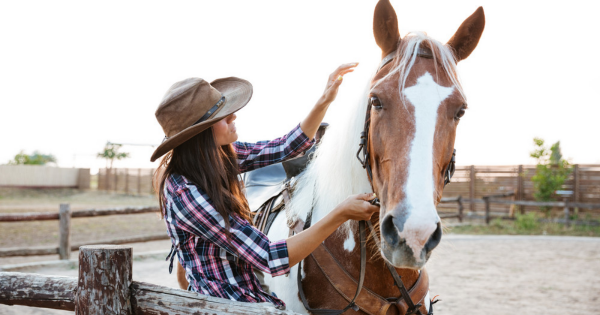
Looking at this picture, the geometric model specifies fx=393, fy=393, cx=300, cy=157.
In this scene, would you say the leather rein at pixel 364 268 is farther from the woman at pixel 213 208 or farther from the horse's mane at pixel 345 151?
the woman at pixel 213 208

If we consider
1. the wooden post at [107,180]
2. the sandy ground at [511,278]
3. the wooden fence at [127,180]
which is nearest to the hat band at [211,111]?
the sandy ground at [511,278]

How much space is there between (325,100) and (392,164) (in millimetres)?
718

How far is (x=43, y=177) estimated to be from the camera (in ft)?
94.7

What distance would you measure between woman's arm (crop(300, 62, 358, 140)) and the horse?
4.7 inches

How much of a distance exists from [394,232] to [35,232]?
11804mm

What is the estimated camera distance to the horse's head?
1155 mm

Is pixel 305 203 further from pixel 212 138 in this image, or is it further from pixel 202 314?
pixel 202 314

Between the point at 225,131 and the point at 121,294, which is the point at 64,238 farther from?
the point at 225,131

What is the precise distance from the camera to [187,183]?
1420mm

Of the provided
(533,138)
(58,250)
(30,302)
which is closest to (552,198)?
(533,138)

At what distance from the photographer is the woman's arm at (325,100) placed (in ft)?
5.99

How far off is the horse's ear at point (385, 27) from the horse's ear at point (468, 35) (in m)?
0.24

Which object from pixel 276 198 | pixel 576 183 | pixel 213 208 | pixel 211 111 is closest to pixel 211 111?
pixel 211 111

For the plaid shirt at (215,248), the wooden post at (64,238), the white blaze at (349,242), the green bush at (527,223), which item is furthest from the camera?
the green bush at (527,223)
